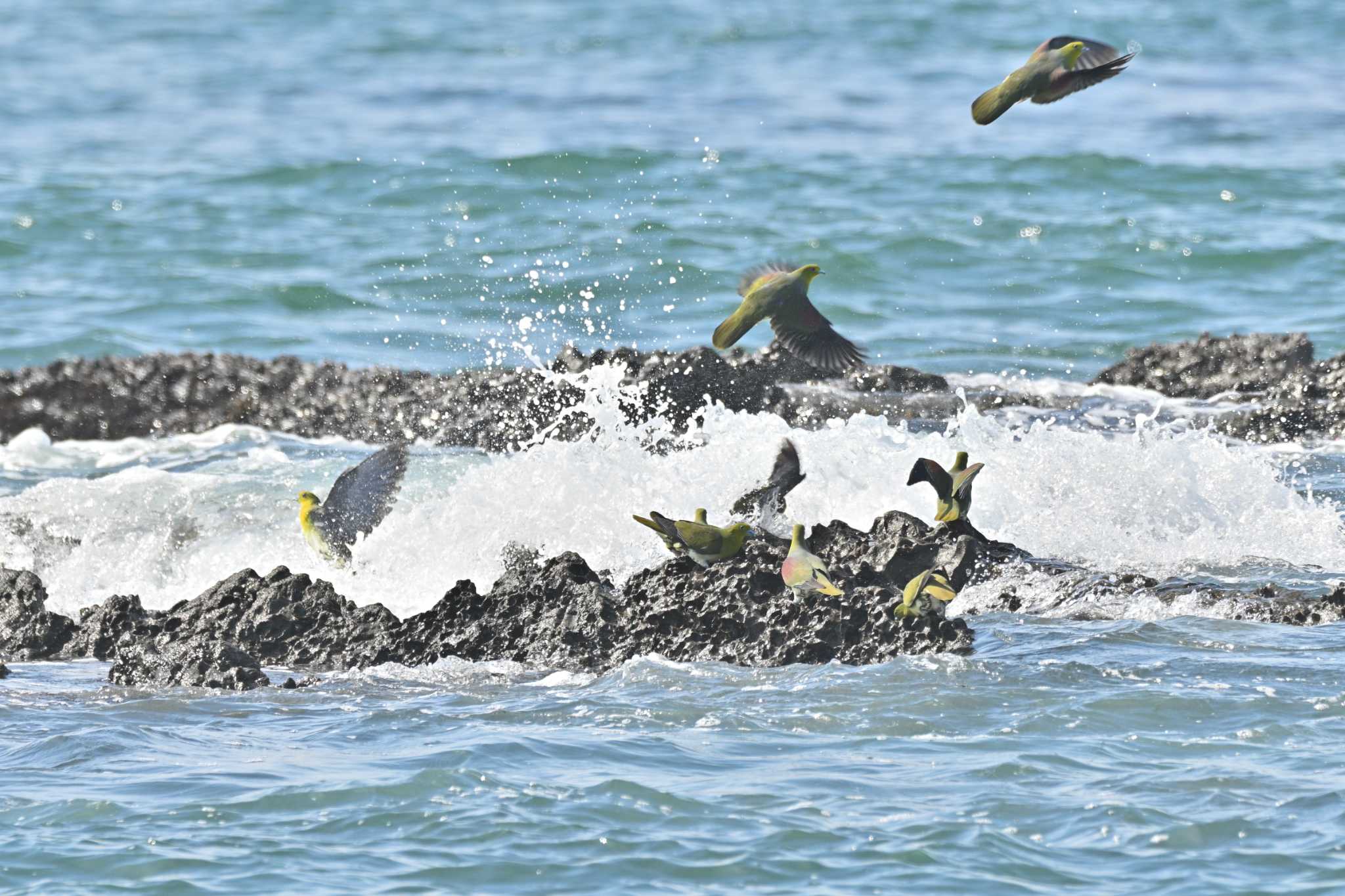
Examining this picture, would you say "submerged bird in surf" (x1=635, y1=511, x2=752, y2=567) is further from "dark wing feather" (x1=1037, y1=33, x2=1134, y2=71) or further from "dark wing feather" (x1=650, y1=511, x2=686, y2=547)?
"dark wing feather" (x1=1037, y1=33, x2=1134, y2=71)

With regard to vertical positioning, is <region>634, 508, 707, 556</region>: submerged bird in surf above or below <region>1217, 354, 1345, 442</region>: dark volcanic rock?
below

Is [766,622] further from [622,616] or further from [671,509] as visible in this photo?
[671,509]

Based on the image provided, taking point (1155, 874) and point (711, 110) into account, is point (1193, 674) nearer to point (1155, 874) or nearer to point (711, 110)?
point (1155, 874)

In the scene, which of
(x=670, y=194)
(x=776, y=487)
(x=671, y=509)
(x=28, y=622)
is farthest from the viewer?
(x=670, y=194)

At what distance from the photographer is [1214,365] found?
13086 mm

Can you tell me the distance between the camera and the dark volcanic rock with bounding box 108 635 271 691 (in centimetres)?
621

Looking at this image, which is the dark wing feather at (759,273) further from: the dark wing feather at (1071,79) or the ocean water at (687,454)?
the dark wing feather at (1071,79)

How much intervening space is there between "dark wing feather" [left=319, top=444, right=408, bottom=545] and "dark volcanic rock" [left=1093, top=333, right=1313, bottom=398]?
7168 mm

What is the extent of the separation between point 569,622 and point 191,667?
4.53 feet

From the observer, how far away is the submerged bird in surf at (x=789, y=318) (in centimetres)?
705

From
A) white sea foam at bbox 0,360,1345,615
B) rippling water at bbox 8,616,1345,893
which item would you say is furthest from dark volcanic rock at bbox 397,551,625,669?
white sea foam at bbox 0,360,1345,615

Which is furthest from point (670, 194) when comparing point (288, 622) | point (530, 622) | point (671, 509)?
point (530, 622)

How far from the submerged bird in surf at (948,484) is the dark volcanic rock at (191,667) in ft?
8.35

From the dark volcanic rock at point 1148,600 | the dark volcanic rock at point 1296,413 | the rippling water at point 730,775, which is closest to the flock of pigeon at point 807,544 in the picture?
the rippling water at point 730,775
